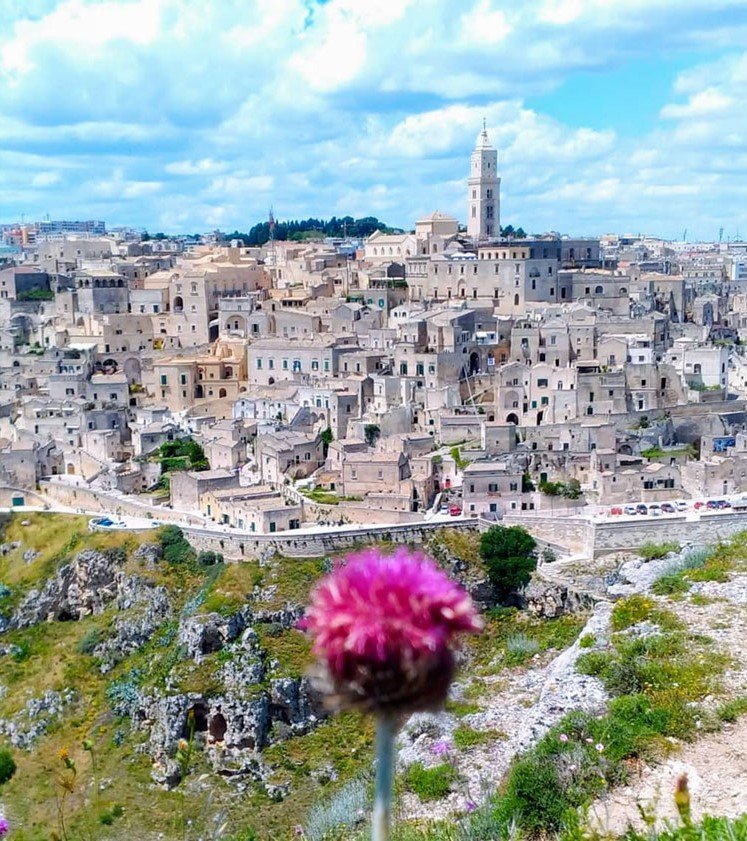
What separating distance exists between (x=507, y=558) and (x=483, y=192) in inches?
1272

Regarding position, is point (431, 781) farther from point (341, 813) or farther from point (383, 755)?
point (383, 755)

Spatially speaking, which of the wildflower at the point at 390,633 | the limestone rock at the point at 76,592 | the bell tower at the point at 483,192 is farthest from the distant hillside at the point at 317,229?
the wildflower at the point at 390,633

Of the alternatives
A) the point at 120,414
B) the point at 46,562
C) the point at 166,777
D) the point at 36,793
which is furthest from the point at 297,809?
the point at 120,414

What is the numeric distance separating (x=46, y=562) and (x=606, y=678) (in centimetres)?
2222

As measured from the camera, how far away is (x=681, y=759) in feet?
33.1

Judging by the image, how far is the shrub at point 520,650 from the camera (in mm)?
20984

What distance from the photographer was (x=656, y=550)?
24.0m

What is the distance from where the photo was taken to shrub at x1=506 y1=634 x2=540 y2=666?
21.0 meters

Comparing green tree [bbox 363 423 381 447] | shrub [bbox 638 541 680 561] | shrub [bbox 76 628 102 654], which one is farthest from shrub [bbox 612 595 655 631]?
shrub [bbox 76 628 102 654]

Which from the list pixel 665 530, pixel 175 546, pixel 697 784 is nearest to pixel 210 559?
pixel 175 546

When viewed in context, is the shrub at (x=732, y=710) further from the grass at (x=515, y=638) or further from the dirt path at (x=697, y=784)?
the grass at (x=515, y=638)

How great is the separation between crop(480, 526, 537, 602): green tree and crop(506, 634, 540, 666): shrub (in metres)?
3.12

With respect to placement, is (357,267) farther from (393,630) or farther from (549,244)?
(393,630)

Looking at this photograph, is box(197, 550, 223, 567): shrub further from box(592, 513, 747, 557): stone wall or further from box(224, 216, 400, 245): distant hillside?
box(224, 216, 400, 245): distant hillside
